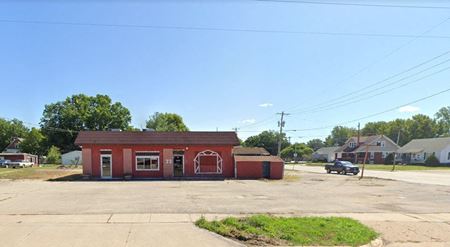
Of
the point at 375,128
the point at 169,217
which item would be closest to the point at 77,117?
the point at 169,217

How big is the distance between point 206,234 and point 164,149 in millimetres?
30103

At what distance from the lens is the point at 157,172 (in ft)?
131

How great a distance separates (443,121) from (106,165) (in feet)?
414

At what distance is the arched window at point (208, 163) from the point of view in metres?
40.7

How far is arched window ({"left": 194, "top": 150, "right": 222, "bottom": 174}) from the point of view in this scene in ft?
133

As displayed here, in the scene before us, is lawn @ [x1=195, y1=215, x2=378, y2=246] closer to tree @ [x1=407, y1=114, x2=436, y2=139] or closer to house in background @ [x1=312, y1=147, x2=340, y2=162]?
house in background @ [x1=312, y1=147, x2=340, y2=162]

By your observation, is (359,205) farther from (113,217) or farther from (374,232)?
(113,217)

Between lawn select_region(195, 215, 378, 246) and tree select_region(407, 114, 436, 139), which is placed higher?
tree select_region(407, 114, 436, 139)

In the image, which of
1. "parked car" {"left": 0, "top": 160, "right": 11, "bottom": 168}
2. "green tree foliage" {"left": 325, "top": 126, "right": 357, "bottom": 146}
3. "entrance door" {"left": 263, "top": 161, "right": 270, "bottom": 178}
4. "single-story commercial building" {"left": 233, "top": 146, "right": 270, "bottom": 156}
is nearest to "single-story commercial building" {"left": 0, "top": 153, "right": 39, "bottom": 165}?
"parked car" {"left": 0, "top": 160, "right": 11, "bottom": 168}

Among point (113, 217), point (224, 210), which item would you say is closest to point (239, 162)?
point (224, 210)

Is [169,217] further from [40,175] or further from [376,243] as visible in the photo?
[40,175]

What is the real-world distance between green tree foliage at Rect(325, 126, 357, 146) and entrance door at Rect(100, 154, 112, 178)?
143 m

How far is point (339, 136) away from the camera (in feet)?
589

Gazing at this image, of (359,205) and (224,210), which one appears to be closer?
(224,210)
